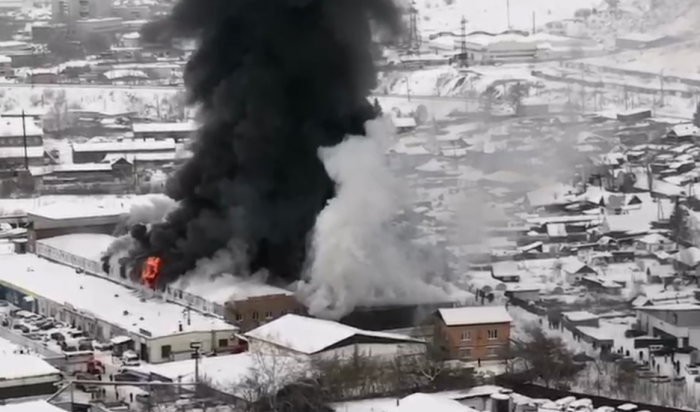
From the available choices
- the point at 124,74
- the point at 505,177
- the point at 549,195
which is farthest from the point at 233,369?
the point at 124,74

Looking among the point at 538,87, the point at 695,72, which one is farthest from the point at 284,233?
the point at 538,87

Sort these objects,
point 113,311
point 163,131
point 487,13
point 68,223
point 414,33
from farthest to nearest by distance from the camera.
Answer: point 487,13 → point 163,131 → point 414,33 → point 68,223 → point 113,311

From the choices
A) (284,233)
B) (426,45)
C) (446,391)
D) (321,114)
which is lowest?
(446,391)

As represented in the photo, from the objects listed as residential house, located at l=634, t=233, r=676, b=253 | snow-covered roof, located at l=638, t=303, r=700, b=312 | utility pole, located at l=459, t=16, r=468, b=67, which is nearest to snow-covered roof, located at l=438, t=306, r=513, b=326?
snow-covered roof, located at l=638, t=303, r=700, b=312

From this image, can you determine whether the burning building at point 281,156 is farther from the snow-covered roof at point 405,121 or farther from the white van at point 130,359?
the snow-covered roof at point 405,121

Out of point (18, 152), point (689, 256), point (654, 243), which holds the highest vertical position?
point (18, 152)

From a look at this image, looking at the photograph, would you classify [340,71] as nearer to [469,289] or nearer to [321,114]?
[321,114]

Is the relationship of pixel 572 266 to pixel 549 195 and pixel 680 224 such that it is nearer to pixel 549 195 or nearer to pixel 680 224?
pixel 680 224
